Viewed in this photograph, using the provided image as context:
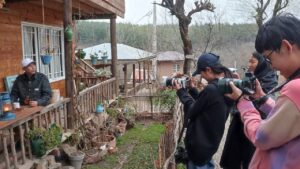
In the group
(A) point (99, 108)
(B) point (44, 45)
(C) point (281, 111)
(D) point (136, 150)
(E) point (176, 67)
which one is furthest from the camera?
(E) point (176, 67)

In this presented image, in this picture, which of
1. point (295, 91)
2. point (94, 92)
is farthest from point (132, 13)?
point (295, 91)

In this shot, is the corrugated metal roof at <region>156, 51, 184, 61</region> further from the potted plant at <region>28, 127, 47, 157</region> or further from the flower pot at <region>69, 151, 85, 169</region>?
the potted plant at <region>28, 127, 47, 157</region>

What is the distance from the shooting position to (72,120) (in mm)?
6027

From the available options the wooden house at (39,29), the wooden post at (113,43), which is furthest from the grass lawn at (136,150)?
the wooden house at (39,29)

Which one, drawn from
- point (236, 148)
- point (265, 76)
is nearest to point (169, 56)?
point (265, 76)

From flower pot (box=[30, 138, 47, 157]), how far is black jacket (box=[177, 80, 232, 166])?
254 centimetres

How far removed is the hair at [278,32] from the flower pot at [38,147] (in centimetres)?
390

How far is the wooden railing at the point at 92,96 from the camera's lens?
6556 mm

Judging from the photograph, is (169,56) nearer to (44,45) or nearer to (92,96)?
(44,45)

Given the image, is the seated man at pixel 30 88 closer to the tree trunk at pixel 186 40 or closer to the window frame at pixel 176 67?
the tree trunk at pixel 186 40

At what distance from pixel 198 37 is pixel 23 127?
29505 millimetres

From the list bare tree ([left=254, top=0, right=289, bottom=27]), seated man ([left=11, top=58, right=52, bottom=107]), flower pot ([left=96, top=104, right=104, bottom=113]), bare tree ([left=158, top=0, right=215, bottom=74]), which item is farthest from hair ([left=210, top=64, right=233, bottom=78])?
bare tree ([left=254, top=0, right=289, bottom=27])

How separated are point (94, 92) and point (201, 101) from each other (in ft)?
17.6

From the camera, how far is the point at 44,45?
832 cm
